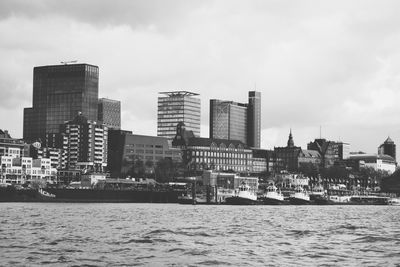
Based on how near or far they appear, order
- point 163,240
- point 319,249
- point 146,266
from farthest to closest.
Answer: point 163,240 → point 319,249 → point 146,266

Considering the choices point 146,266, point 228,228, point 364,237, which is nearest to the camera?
point 146,266

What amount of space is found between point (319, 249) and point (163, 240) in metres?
13.6

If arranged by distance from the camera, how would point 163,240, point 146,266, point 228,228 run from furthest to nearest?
point 228,228 < point 163,240 < point 146,266

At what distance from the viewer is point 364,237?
76.4 metres

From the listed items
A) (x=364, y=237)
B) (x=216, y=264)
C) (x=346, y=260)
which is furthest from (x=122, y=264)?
(x=364, y=237)

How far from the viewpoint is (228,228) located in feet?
293

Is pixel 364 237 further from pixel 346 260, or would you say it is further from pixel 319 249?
pixel 346 260

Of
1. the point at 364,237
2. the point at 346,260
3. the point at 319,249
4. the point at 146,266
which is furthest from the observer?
the point at 364,237

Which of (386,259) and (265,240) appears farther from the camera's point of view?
(265,240)

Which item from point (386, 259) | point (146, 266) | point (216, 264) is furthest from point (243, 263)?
point (386, 259)

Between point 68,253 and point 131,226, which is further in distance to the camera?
point 131,226

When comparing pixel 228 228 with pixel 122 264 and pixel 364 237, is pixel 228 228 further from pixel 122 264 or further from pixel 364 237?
pixel 122 264

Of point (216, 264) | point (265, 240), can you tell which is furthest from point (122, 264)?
point (265, 240)

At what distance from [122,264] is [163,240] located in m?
16.7
